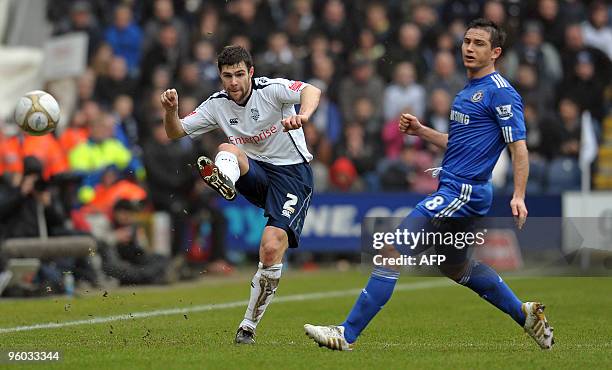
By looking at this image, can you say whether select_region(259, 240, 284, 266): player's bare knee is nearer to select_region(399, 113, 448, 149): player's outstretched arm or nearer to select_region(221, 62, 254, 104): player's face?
select_region(221, 62, 254, 104): player's face

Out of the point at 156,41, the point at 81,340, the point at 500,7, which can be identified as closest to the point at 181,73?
the point at 156,41

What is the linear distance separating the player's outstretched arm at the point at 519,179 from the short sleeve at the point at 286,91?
1.77m

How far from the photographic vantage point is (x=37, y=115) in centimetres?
1095

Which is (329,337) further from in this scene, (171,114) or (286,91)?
(171,114)

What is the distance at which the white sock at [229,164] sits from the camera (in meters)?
8.85

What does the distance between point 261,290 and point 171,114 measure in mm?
1538

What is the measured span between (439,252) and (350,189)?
11556 mm

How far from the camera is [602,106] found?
21.2m

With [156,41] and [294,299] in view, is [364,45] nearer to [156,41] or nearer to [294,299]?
[156,41]

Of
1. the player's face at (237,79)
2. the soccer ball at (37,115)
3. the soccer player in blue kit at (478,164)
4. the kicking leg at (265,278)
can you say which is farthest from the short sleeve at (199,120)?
the soccer player in blue kit at (478,164)

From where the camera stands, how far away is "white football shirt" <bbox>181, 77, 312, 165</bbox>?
9516 mm

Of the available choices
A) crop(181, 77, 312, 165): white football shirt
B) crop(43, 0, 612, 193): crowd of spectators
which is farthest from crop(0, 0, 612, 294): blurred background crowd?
crop(181, 77, 312, 165): white football shirt

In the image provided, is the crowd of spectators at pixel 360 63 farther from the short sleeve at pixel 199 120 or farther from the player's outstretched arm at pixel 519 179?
the player's outstretched arm at pixel 519 179

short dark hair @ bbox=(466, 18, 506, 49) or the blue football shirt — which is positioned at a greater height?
short dark hair @ bbox=(466, 18, 506, 49)
